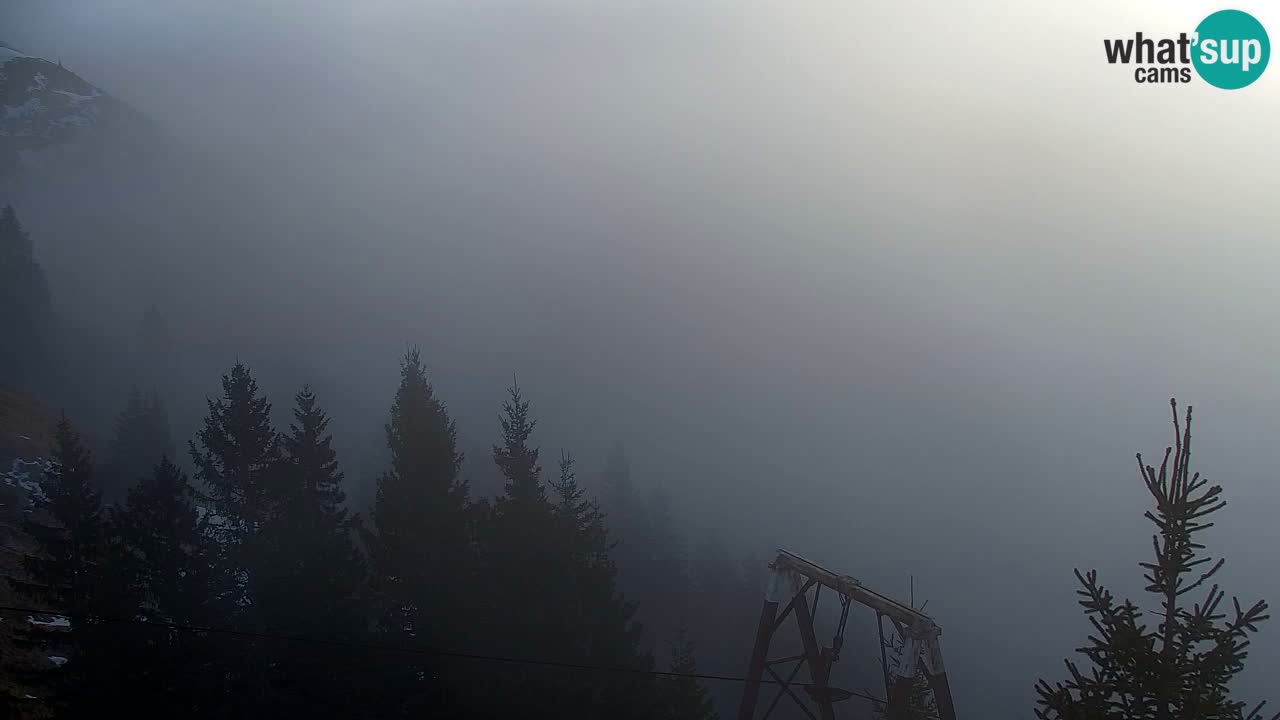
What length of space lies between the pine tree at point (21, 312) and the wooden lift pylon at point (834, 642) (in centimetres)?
7969

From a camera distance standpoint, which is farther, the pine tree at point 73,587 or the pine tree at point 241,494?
the pine tree at point 241,494

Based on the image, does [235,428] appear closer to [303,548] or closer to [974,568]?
[303,548]

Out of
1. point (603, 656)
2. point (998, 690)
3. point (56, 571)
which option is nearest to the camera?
point (56, 571)

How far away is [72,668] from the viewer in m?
20.2

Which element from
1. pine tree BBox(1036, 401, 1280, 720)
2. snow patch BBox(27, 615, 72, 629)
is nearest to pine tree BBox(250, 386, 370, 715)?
snow patch BBox(27, 615, 72, 629)

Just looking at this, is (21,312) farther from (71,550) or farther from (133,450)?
(71,550)

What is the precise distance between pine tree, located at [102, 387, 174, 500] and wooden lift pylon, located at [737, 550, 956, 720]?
162 feet

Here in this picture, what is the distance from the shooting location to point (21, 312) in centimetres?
7938

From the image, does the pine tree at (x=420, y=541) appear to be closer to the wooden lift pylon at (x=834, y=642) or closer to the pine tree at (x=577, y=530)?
the pine tree at (x=577, y=530)

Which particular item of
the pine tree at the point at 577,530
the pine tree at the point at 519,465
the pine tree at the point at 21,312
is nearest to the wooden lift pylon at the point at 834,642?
the pine tree at the point at 577,530

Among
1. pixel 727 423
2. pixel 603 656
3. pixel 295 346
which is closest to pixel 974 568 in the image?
pixel 727 423

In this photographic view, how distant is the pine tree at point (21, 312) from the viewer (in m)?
76.2

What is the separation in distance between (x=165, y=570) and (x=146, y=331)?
348 feet

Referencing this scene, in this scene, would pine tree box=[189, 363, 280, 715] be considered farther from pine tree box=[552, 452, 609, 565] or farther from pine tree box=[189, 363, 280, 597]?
pine tree box=[552, 452, 609, 565]
